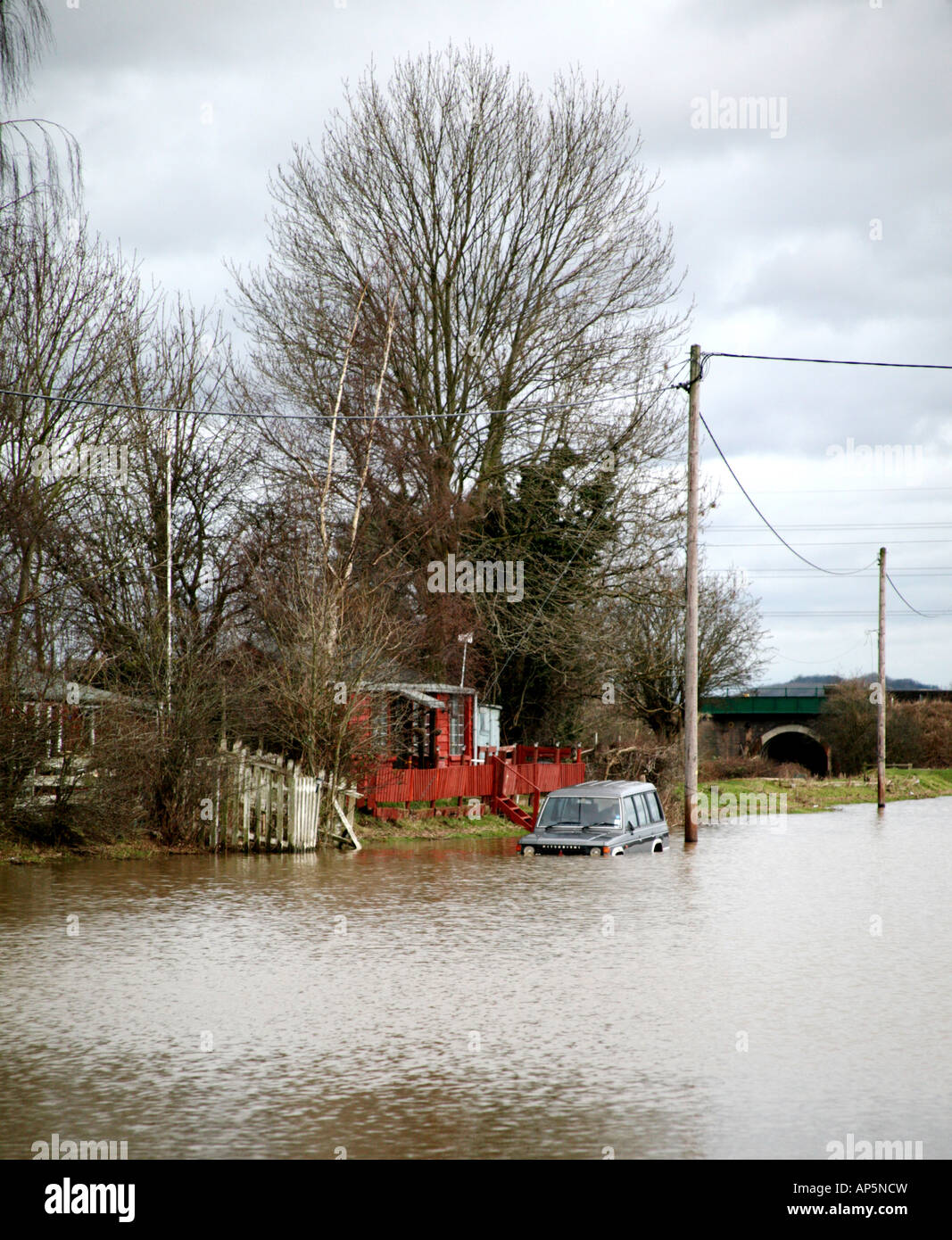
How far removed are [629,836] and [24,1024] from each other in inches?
602

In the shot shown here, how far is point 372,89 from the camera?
38.3m

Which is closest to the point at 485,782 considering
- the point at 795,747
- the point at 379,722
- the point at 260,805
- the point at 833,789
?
the point at 379,722

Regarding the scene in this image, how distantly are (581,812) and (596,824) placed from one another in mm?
495

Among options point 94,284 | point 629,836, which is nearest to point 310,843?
point 629,836

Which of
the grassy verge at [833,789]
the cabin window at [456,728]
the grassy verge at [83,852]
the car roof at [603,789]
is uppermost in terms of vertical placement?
the cabin window at [456,728]

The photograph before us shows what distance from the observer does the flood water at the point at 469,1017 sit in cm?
739

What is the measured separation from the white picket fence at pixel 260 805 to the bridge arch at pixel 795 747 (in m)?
56.1

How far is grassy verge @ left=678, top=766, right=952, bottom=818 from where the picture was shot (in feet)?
157

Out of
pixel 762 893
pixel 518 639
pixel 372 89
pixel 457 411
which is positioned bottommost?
pixel 762 893

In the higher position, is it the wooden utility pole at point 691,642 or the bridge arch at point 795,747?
the wooden utility pole at point 691,642

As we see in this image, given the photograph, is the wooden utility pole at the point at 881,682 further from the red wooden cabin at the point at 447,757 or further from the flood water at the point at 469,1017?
the flood water at the point at 469,1017

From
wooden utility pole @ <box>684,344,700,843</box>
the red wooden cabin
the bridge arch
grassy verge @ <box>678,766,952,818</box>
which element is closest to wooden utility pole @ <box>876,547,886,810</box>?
grassy verge @ <box>678,766,952,818</box>

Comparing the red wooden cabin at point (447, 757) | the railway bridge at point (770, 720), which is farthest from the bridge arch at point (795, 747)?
the red wooden cabin at point (447, 757)
